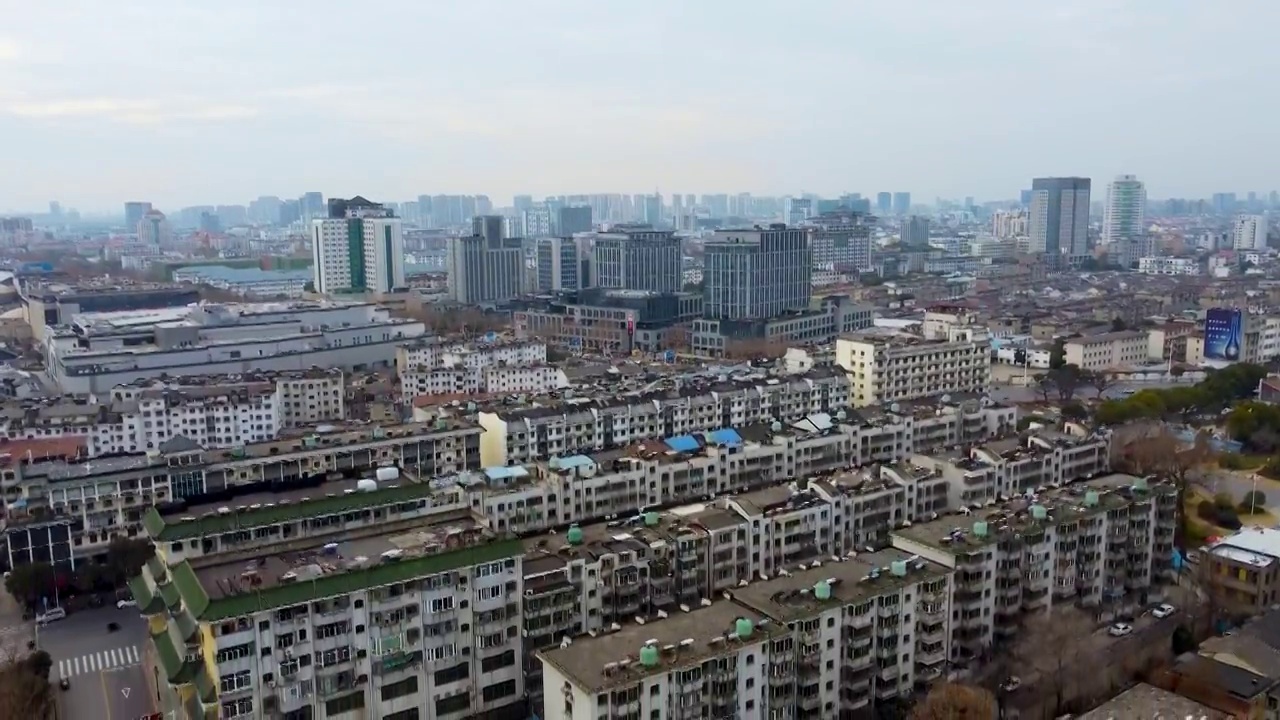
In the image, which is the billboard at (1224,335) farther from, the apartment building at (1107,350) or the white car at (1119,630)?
the white car at (1119,630)

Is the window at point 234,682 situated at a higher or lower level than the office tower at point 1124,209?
lower

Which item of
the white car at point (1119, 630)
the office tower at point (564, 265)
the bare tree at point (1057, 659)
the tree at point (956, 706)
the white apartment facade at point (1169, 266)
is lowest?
the white car at point (1119, 630)

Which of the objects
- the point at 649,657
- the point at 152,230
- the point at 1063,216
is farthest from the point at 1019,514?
the point at 152,230

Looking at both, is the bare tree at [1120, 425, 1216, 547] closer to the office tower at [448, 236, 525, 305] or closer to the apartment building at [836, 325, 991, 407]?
the apartment building at [836, 325, 991, 407]

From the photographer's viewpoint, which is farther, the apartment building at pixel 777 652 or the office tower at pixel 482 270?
the office tower at pixel 482 270

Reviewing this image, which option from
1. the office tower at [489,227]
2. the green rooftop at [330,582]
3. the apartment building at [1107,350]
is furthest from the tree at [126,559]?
the office tower at [489,227]

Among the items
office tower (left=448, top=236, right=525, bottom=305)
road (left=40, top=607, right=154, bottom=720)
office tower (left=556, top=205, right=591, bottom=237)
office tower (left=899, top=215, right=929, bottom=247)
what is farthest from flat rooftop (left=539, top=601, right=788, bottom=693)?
office tower (left=556, top=205, right=591, bottom=237)

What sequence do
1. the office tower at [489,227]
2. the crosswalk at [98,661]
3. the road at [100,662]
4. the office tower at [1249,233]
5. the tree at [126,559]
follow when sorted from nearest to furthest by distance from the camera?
the road at [100,662] → the crosswalk at [98,661] → the tree at [126,559] → the office tower at [489,227] → the office tower at [1249,233]
